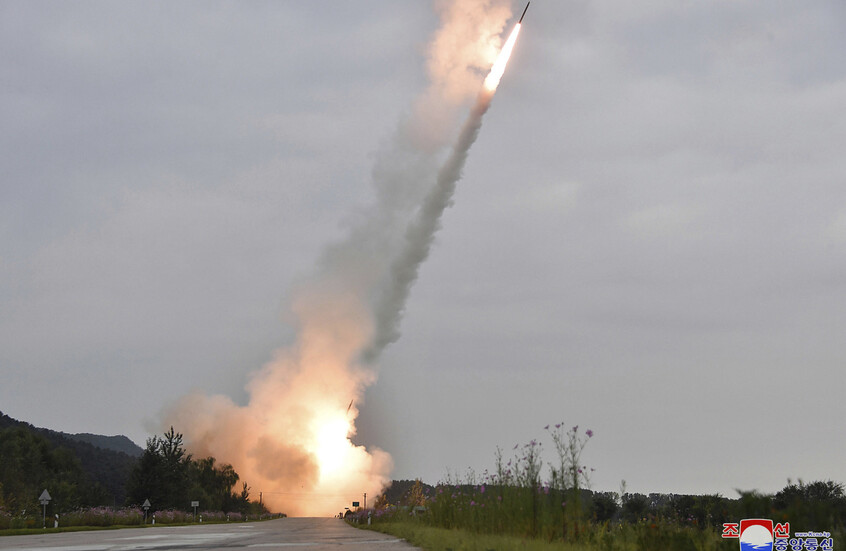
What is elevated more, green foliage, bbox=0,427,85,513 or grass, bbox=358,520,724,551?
green foliage, bbox=0,427,85,513

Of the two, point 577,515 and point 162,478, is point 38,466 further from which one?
point 577,515

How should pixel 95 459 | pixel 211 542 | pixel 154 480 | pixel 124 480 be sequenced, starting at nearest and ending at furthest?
pixel 211 542
pixel 154 480
pixel 124 480
pixel 95 459

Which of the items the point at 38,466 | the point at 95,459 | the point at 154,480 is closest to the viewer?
the point at 154,480

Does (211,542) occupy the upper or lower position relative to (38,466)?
lower

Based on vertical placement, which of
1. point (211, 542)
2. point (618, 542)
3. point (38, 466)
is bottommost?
point (211, 542)

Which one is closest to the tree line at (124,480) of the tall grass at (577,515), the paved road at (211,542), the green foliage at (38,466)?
the green foliage at (38,466)

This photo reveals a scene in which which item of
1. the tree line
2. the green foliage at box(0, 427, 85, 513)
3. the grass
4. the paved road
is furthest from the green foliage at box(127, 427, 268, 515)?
the grass

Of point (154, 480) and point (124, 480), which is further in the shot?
point (124, 480)

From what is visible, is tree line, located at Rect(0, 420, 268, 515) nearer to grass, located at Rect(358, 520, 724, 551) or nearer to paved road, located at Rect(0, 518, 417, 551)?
paved road, located at Rect(0, 518, 417, 551)

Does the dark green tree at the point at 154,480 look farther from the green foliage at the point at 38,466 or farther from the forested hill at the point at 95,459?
the forested hill at the point at 95,459

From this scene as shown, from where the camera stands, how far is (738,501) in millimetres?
10719

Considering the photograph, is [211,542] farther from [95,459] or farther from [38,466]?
[95,459]

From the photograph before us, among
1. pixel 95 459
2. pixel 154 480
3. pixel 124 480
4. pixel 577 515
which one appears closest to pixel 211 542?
pixel 577 515

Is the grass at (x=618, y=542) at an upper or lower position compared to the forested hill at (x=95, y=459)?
lower
